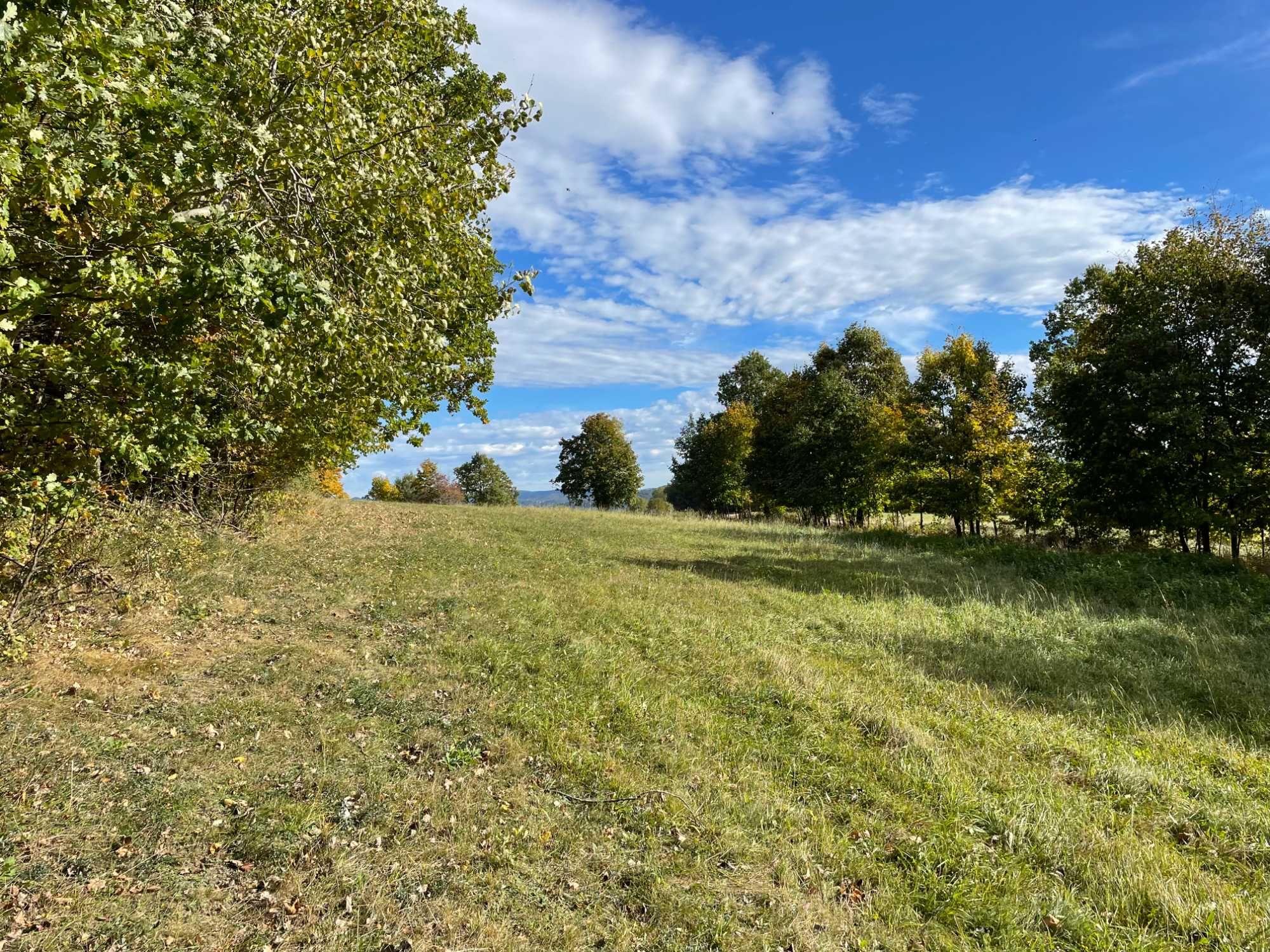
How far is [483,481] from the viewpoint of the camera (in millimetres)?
89812

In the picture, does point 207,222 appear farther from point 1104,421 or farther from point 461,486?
point 461,486

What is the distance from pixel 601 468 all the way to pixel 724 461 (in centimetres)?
1827

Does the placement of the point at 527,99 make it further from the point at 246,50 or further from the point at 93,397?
the point at 93,397

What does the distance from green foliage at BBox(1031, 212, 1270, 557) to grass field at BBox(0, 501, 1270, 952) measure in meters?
7.88

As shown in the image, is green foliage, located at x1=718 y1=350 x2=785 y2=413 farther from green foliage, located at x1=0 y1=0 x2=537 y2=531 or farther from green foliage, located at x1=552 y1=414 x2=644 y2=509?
green foliage, located at x1=0 y1=0 x2=537 y2=531

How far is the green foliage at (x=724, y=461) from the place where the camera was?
50406 mm

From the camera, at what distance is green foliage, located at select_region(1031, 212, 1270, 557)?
1695 cm

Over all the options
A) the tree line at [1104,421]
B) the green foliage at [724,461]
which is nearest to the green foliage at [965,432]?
the tree line at [1104,421]

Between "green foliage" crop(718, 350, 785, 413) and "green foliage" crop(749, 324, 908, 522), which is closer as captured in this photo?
"green foliage" crop(749, 324, 908, 522)

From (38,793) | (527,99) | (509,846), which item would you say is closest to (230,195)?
(527,99)

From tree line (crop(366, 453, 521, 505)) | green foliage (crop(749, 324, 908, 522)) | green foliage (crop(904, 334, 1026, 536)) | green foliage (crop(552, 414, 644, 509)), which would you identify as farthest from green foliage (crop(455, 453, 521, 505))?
green foliage (crop(904, 334, 1026, 536))

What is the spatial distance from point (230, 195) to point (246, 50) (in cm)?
179

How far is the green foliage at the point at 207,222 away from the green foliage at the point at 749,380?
5453 centimetres

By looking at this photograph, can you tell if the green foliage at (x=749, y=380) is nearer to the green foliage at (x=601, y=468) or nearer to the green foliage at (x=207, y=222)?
the green foliage at (x=601, y=468)
